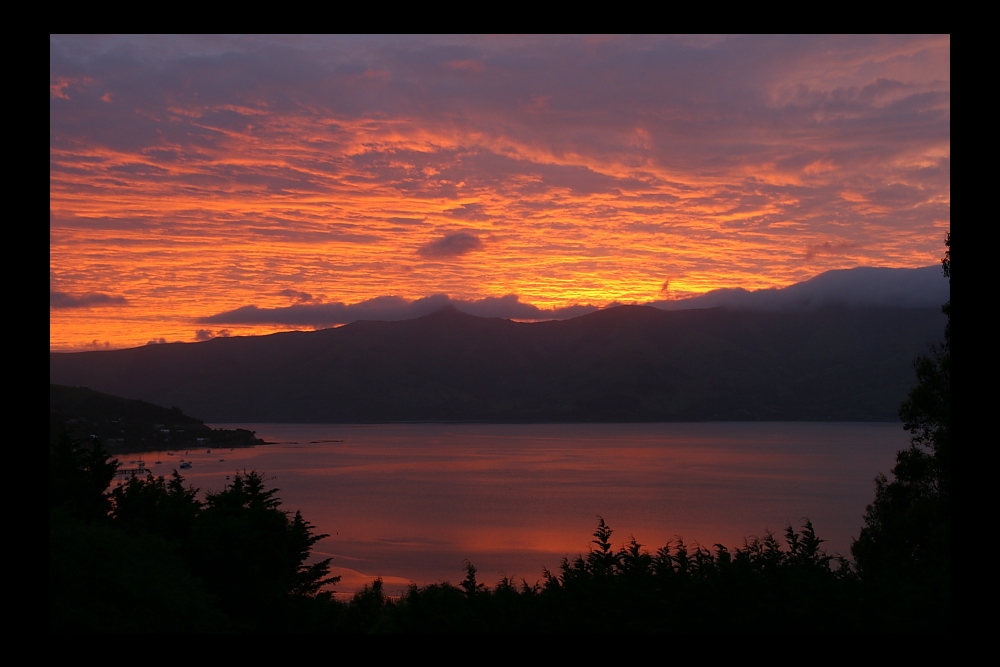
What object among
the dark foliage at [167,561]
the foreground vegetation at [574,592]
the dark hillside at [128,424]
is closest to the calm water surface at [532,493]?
the dark hillside at [128,424]

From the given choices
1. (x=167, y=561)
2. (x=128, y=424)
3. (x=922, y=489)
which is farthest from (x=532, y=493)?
(x=128, y=424)

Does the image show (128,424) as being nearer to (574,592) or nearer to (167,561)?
(167,561)

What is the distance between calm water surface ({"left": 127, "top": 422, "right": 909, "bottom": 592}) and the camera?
2191 inches

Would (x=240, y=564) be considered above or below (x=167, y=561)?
below

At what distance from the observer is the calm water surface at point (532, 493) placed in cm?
5566

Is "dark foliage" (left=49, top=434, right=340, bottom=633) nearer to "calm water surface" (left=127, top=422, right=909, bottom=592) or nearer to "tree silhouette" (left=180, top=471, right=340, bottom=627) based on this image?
"tree silhouette" (left=180, top=471, right=340, bottom=627)

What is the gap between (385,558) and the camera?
53594mm

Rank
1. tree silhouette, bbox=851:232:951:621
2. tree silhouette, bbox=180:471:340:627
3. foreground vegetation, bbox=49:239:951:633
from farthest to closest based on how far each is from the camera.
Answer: tree silhouette, bbox=180:471:340:627, tree silhouette, bbox=851:232:951:621, foreground vegetation, bbox=49:239:951:633

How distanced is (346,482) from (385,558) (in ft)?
154

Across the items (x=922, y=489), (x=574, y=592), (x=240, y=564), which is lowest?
(x=240, y=564)

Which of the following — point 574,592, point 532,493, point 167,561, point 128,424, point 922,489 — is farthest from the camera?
point 128,424

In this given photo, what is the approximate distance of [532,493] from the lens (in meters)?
86.5

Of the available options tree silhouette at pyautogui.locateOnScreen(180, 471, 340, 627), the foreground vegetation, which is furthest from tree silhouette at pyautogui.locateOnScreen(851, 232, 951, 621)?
tree silhouette at pyautogui.locateOnScreen(180, 471, 340, 627)
